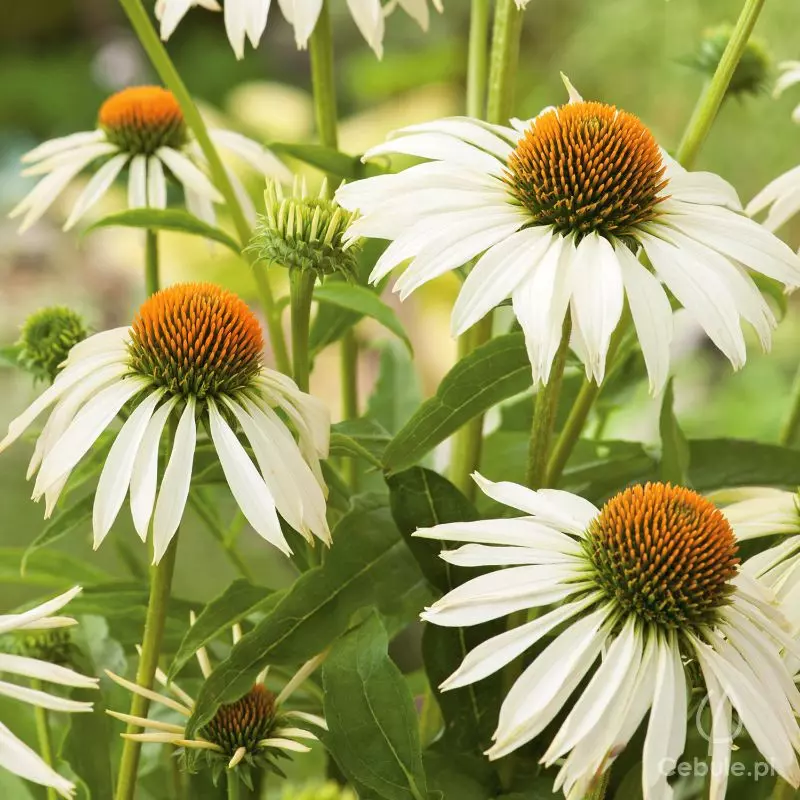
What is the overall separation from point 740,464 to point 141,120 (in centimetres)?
30

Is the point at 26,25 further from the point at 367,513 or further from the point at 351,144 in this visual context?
the point at 367,513

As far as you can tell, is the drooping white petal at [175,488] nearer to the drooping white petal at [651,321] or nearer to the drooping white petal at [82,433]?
the drooping white petal at [82,433]

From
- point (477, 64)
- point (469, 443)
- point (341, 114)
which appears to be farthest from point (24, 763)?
point (341, 114)

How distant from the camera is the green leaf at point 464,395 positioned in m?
0.36

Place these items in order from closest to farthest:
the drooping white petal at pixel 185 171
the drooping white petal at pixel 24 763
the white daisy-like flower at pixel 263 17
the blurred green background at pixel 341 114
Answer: the drooping white petal at pixel 24 763, the white daisy-like flower at pixel 263 17, the drooping white petal at pixel 185 171, the blurred green background at pixel 341 114

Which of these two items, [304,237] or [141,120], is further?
[141,120]

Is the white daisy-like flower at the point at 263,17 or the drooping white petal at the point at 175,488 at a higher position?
the white daisy-like flower at the point at 263,17

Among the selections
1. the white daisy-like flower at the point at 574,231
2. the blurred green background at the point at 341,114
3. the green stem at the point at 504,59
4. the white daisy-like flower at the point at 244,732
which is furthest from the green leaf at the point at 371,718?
the blurred green background at the point at 341,114

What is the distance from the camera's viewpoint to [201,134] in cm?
44

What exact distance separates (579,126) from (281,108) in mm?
1671

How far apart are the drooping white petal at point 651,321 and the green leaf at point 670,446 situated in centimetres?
10

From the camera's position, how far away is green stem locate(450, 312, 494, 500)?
449mm

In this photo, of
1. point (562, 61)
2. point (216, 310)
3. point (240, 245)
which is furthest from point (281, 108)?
point (216, 310)

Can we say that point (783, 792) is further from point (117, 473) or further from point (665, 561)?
point (117, 473)
